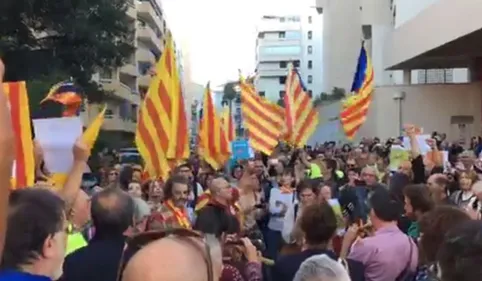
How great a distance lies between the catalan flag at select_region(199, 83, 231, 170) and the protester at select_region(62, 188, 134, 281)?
35.5ft

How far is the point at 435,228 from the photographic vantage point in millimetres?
4590

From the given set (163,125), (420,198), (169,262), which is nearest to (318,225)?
(420,198)

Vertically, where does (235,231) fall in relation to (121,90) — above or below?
below

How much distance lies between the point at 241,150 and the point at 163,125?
8.25 metres

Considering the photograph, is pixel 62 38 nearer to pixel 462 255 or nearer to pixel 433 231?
pixel 433 231

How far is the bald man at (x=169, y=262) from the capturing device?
6.82 feet

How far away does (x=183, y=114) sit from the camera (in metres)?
11.2

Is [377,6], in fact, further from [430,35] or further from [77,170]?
[77,170]

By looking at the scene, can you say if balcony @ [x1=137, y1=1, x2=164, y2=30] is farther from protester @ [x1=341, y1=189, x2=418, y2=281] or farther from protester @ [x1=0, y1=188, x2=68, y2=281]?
protester @ [x1=0, y1=188, x2=68, y2=281]

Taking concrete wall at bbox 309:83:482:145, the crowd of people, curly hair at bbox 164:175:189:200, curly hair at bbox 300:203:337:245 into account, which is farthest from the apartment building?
curly hair at bbox 300:203:337:245

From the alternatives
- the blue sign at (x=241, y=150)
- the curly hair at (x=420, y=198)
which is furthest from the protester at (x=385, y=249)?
the blue sign at (x=241, y=150)

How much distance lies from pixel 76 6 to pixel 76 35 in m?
0.94

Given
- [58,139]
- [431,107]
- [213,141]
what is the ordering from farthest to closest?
[431,107], [213,141], [58,139]

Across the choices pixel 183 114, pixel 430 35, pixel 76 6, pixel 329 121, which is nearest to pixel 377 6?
pixel 329 121
